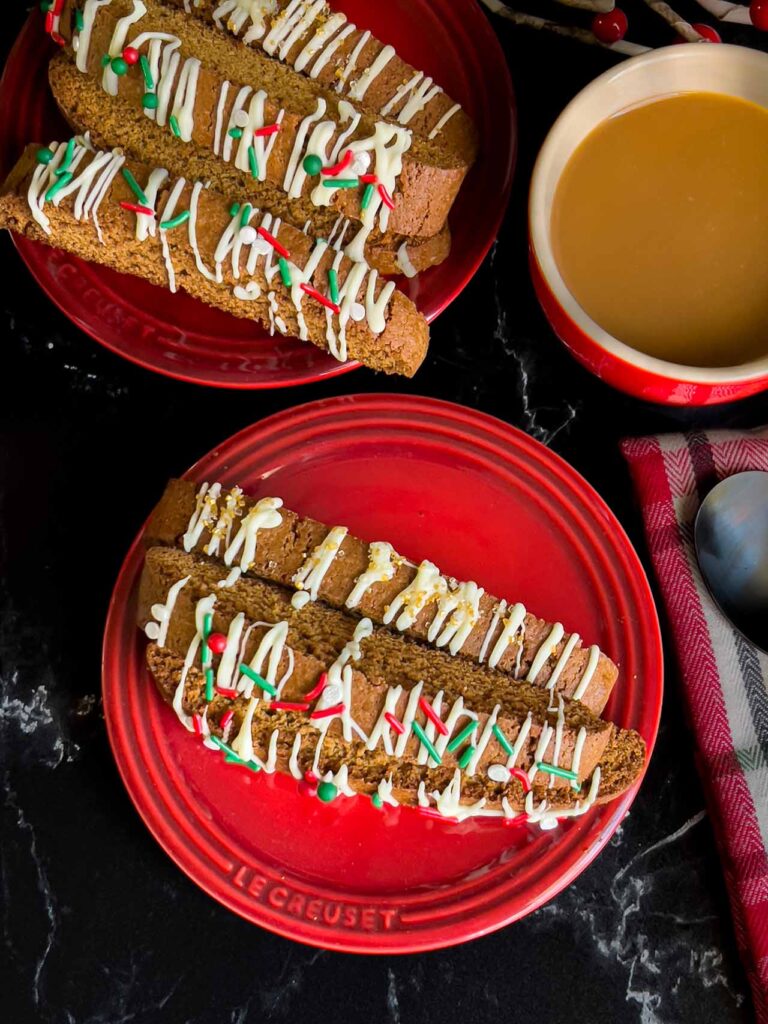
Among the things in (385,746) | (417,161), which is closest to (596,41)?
(417,161)

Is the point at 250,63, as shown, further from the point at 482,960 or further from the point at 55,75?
the point at 482,960

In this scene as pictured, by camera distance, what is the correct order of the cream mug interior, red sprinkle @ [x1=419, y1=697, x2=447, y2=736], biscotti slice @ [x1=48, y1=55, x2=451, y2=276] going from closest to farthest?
the cream mug interior
red sprinkle @ [x1=419, y1=697, x2=447, y2=736]
biscotti slice @ [x1=48, y1=55, x2=451, y2=276]

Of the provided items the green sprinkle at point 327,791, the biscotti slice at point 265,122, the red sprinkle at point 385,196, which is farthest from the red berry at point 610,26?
the green sprinkle at point 327,791

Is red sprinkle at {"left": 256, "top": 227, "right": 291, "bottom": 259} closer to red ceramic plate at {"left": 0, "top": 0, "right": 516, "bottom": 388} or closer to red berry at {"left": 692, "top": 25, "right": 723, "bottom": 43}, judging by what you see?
red ceramic plate at {"left": 0, "top": 0, "right": 516, "bottom": 388}

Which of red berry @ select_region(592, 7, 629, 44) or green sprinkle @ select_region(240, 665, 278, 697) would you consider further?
red berry @ select_region(592, 7, 629, 44)

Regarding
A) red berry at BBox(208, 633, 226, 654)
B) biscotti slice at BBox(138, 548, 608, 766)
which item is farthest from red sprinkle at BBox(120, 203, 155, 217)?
red berry at BBox(208, 633, 226, 654)

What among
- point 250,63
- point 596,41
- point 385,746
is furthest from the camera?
point 596,41

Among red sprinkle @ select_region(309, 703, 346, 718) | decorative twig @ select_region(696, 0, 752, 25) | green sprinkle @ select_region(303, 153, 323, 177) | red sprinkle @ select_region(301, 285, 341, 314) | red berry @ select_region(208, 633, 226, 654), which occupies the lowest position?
red sprinkle @ select_region(309, 703, 346, 718)

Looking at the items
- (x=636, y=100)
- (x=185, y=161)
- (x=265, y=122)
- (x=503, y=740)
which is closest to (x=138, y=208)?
(x=185, y=161)

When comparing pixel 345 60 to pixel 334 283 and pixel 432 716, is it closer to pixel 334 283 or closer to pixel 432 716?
pixel 334 283
